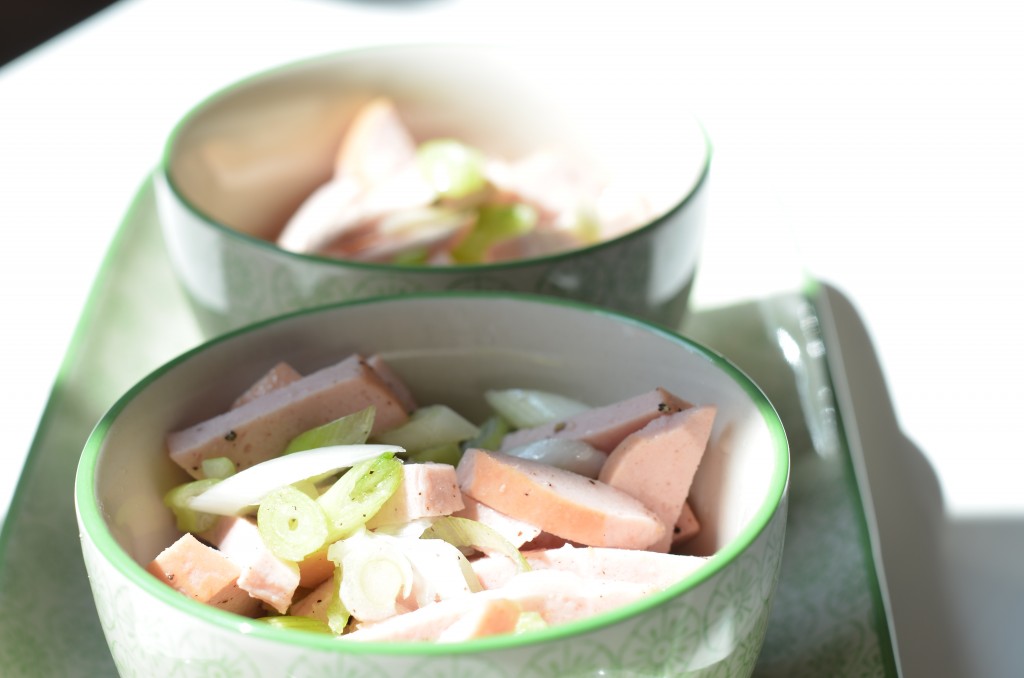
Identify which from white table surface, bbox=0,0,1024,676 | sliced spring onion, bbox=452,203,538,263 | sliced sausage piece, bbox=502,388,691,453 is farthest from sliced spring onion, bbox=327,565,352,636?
sliced spring onion, bbox=452,203,538,263

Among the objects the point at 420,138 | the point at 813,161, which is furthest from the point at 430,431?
the point at 813,161

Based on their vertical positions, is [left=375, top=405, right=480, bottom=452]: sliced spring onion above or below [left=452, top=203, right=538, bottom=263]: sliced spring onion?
above

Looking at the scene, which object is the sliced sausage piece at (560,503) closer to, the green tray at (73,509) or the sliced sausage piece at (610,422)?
the sliced sausage piece at (610,422)

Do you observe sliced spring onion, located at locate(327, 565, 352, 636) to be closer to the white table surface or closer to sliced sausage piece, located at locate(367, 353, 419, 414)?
sliced sausage piece, located at locate(367, 353, 419, 414)

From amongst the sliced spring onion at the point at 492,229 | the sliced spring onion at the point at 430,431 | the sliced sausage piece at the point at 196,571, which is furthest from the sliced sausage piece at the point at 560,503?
the sliced spring onion at the point at 492,229

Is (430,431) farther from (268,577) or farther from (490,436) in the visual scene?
(268,577)

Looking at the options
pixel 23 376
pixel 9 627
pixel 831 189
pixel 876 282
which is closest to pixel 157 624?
pixel 9 627
